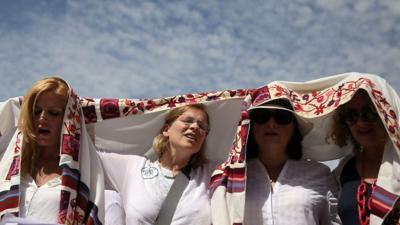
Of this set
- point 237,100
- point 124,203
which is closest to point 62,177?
point 124,203

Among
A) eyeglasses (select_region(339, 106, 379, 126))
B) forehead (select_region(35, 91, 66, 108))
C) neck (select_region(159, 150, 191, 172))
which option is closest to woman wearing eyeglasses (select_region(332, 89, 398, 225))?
eyeglasses (select_region(339, 106, 379, 126))

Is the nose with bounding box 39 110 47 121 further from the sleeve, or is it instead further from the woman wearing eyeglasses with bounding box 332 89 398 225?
the woman wearing eyeglasses with bounding box 332 89 398 225

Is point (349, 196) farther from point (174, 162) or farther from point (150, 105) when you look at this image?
point (150, 105)

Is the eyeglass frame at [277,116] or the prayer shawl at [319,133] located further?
the eyeglass frame at [277,116]

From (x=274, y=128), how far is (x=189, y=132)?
2.56 feet

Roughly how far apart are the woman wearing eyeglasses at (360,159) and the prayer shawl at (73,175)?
1919mm

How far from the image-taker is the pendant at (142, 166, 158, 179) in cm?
443

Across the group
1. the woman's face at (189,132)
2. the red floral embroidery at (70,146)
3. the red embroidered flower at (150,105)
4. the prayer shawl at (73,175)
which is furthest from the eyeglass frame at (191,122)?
the red floral embroidery at (70,146)

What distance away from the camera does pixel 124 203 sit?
438 centimetres

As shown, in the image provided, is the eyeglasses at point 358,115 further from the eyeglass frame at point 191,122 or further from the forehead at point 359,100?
the eyeglass frame at point 191,122

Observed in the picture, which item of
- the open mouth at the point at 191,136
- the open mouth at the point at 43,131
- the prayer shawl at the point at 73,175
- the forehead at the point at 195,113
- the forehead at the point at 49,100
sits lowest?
the prayer shawl at the point at 73,175

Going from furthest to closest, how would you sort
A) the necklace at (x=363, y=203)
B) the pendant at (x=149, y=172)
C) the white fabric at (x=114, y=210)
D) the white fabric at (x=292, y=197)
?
1. the pendant at (x=149, y=172)
2. the white fabric at (x=114, y=210)
3. the white fabric at (x=292, y=197)
4. the necklace at (x=363, y=203)

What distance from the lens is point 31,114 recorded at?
13.3ft

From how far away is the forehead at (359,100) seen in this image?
158 inches
